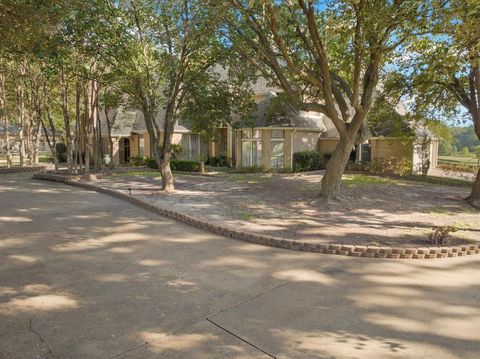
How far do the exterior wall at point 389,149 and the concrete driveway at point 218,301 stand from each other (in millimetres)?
16380

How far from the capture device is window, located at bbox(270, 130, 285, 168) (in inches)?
888

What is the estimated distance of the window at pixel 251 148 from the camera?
23000 millimetres

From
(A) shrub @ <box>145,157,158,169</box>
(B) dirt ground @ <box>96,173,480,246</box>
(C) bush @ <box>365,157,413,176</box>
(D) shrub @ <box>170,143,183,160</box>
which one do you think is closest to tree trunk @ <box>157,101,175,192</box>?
(B) dirt ground @ <box>96,173,480,246</box>

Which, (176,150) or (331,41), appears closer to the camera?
(331,41)

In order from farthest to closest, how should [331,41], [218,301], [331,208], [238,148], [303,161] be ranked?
[238,148], [303,161], [331,41], [331,208], [218,301]

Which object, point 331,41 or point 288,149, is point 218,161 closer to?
point 288,149

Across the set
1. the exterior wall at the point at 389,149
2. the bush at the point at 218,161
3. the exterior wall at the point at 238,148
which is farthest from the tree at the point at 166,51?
the exterior wall at the point at 389,149

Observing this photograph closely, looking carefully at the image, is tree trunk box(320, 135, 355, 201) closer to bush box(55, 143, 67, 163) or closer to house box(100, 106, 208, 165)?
house box(100, 106, 208, 165)

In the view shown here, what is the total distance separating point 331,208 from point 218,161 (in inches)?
637

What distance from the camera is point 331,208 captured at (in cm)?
1111

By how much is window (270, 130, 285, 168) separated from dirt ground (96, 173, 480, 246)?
572cm

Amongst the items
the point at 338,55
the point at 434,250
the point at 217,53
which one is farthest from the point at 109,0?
the point at 434,250

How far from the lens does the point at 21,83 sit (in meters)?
22.3

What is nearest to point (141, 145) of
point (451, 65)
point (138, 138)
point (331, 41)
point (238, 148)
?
point (138, 138)
